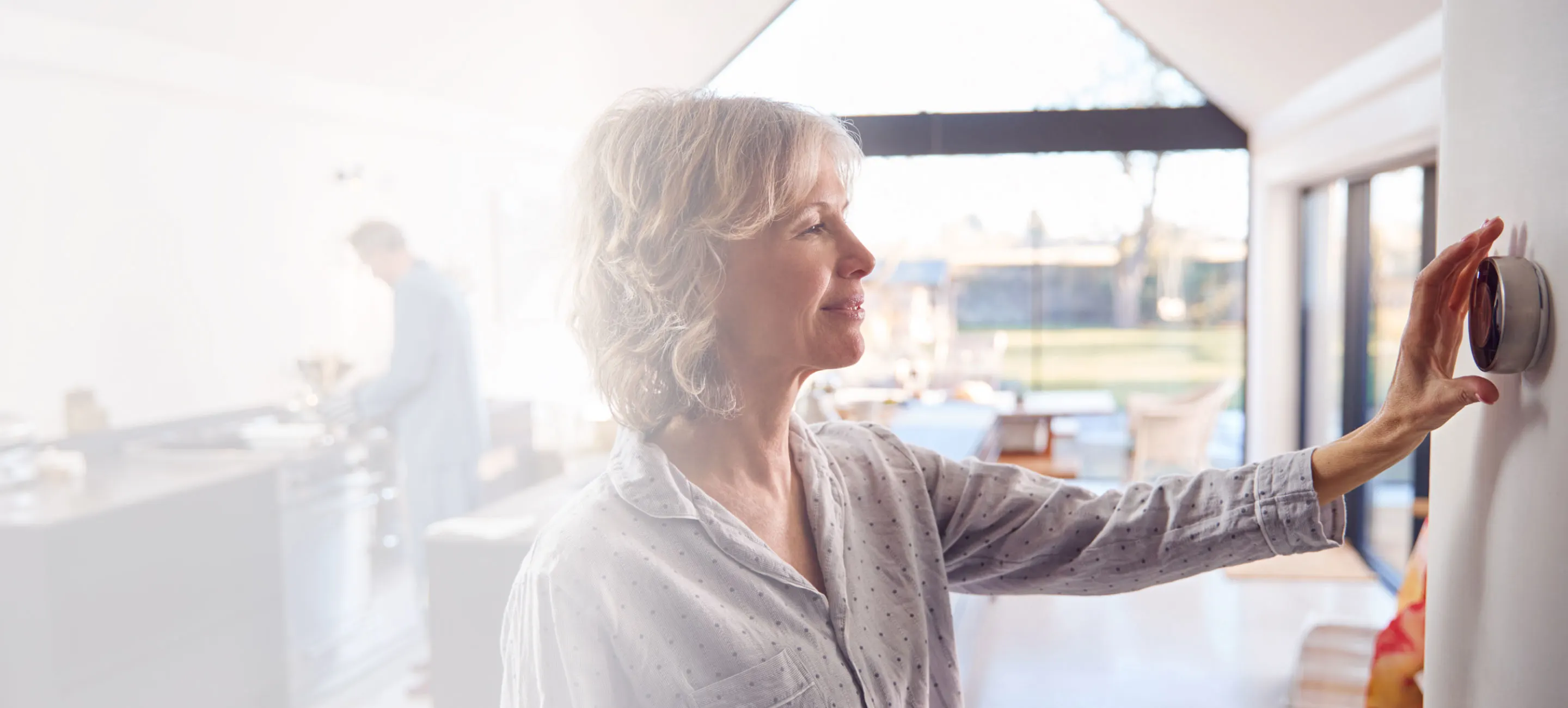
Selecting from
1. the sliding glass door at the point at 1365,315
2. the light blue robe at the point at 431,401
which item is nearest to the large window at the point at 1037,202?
the sliding glass door at the point at 1365,315

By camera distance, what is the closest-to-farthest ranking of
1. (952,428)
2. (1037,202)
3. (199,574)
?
(199,574) → (952,428) → (1037,202)

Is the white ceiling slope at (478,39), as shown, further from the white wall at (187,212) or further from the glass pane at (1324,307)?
the glass pane at (1324,307)

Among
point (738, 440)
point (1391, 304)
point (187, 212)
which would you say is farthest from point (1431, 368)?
point (1391, 304)

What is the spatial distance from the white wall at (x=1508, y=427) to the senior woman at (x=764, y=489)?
47 millimetres

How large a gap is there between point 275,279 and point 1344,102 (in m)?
3.70

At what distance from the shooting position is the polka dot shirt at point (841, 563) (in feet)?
2.54

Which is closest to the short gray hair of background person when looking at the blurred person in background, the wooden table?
the blurred person in background

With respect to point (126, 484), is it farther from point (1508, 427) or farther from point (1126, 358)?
point (1126, 358)

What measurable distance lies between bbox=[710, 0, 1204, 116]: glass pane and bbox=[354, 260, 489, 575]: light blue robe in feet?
8.03

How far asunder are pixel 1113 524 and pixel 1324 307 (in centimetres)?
433

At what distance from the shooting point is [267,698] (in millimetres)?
2811

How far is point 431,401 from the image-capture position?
3445mm

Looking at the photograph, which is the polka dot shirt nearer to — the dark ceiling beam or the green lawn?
the dark ceiling beam

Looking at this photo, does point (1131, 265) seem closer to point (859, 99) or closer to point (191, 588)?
point (859, 99)
